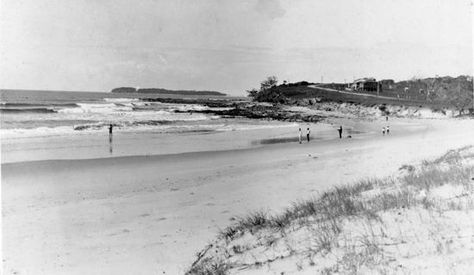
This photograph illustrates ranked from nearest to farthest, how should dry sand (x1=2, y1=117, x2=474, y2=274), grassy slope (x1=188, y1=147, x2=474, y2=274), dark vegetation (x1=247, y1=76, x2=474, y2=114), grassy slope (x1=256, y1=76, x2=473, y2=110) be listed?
grassy slope (x1=188, y1=147, x2=474, y2=274)
dry sand (x1=2, y1=117, x2=474, y2=274)
dark vegetation (x1=247, y1=76, x2=474, y2=114)
grassy slope (x1=256, y1=76, x2=473, y2=110)

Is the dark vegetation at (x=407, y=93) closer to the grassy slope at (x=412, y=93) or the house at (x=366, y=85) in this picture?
the grassy slope at (x=412, y=93)

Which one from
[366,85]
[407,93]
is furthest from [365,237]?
[366,85]

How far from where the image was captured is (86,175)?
14492 millimetres

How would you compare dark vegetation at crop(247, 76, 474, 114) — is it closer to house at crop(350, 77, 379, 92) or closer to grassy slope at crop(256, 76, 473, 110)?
grassy slope at crop(256, 76, 473, 110)

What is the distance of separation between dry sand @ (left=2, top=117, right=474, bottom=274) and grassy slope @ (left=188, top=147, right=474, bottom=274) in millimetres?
1176

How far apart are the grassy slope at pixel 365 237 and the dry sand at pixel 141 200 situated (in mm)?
1176

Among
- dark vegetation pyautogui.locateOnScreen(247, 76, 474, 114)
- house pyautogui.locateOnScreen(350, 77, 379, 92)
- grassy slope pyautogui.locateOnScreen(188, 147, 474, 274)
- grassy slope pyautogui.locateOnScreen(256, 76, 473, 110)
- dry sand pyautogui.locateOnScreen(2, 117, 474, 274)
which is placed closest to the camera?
grassy slope pyautogui.locateOnScreen(188, 147, 474, 274)

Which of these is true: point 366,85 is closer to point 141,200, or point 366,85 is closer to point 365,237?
point 141,200

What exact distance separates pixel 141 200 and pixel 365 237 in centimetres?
717

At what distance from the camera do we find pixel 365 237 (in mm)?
5035

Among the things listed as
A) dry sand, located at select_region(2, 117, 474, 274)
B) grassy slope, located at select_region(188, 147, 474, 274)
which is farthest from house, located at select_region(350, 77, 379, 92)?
grassy slope, located at select_region(188, 147, 474, 274)

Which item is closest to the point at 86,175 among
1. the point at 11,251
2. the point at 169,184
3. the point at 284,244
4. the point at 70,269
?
the point at 169,184

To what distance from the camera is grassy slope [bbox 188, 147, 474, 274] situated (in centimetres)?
430

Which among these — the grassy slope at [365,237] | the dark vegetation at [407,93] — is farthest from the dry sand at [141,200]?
the dark vegetation at [407,93]
